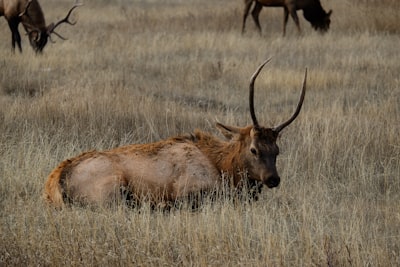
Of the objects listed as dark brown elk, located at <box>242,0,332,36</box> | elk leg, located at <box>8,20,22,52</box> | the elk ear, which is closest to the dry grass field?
elk leg, located at <box>8,20,22,52</box>

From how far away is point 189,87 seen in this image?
43.4 feet

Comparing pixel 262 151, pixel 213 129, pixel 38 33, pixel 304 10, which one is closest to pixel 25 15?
pixel 38 33

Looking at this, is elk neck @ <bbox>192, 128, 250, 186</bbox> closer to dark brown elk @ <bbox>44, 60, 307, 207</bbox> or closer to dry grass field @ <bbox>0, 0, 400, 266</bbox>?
dark brown elk @ <bbox>44, 60, 307, 207</bbox>

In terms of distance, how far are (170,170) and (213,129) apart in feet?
Result: 9.62

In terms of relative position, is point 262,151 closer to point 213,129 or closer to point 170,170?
point 170,170

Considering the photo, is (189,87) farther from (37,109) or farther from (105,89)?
(37,109)

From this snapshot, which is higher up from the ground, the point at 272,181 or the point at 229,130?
the point at 229,130

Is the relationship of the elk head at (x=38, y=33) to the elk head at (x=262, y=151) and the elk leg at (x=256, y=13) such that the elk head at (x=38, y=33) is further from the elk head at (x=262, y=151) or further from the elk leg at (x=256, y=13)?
the elk head at (x=262, y=151)

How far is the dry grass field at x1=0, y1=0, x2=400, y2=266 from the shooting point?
559 centimetres

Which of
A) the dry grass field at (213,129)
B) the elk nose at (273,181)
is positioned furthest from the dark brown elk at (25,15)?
the elk nose at (273,181)

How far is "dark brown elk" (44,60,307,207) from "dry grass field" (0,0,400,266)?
0.24m

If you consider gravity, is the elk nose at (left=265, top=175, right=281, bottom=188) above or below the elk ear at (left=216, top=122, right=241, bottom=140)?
below

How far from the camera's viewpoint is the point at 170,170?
6809mm

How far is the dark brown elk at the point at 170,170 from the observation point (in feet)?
21.4
